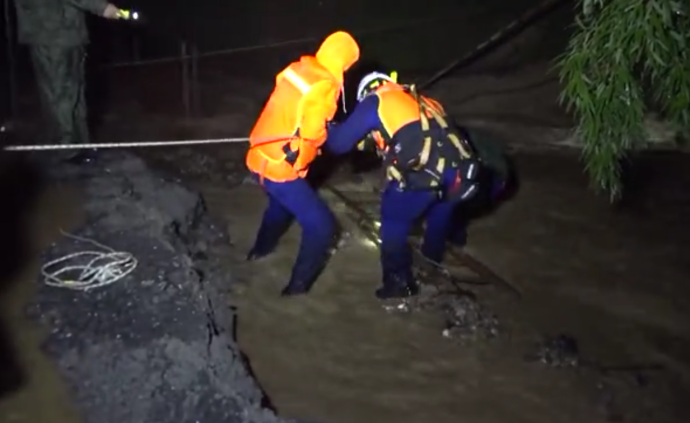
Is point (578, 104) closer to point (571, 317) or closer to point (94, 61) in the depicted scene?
point (571, 317)

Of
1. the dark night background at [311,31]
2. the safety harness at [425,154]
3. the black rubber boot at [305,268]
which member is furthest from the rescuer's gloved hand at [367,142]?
the dark night background at [311,31]

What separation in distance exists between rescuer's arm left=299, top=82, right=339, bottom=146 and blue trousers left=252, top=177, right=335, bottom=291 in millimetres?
379

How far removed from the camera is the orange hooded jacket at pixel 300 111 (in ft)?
17.5

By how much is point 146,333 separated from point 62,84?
10.6ft

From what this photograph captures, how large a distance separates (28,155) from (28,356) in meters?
2.82

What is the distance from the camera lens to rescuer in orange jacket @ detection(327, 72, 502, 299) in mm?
5477

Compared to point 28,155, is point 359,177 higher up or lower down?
lower down

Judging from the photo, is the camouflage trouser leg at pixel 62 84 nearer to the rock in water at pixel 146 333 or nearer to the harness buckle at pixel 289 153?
the rock in water at pixel 146 333

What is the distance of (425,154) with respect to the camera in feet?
18.1

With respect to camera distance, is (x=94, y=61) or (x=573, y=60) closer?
(x=573, y=60)

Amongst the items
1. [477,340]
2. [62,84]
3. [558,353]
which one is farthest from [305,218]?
[62,84]

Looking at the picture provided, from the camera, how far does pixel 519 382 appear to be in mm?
5449

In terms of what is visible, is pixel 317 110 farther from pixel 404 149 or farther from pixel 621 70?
pixel 621 70

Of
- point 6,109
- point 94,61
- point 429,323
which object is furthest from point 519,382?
point 94,61
